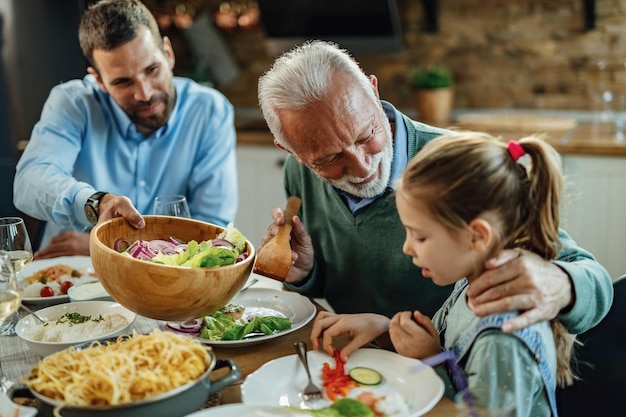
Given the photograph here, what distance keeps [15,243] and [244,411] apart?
81 cm

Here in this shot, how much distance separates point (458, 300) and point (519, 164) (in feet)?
0.99

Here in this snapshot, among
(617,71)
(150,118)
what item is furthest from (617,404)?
(617,71)

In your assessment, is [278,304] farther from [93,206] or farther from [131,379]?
[131,379]

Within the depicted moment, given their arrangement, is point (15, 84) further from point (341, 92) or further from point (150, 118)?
point (341, 92)

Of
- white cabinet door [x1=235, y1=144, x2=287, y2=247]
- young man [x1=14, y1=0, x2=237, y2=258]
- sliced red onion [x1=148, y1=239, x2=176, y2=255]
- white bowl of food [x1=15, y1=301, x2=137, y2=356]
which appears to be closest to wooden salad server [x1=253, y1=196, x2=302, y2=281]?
sliced red onion [x1=148, y1=239, x2=176, y2=255]

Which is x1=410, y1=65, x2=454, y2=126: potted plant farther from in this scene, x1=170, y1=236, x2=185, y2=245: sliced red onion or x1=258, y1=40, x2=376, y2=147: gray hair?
x1=170, y1=236, x2=185, y2=245: sliced red onion

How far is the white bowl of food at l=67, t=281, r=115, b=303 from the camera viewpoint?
1.74m

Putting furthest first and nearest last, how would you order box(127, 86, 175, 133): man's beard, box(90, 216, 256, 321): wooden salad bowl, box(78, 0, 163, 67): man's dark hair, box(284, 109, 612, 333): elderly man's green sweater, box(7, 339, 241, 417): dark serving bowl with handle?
1. box(127, 86, 175, 133): man's beard
2. box(78, 0, 163, 67): man's dark hair
3. box(284, 109, 612, 333): elderly man's green sweater
4. box(90, 216, 256, 321): wooden salad bowl
5. box(7, 339, 241, 417): dark serving bowl with handle

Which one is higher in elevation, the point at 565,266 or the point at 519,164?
the point at 519,164

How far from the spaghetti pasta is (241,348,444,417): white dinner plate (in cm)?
12

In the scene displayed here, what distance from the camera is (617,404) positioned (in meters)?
1.56

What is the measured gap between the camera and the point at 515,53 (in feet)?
13.4

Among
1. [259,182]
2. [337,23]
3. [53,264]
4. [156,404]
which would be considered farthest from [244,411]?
[337,23]

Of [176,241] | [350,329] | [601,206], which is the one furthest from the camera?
[601,206]
